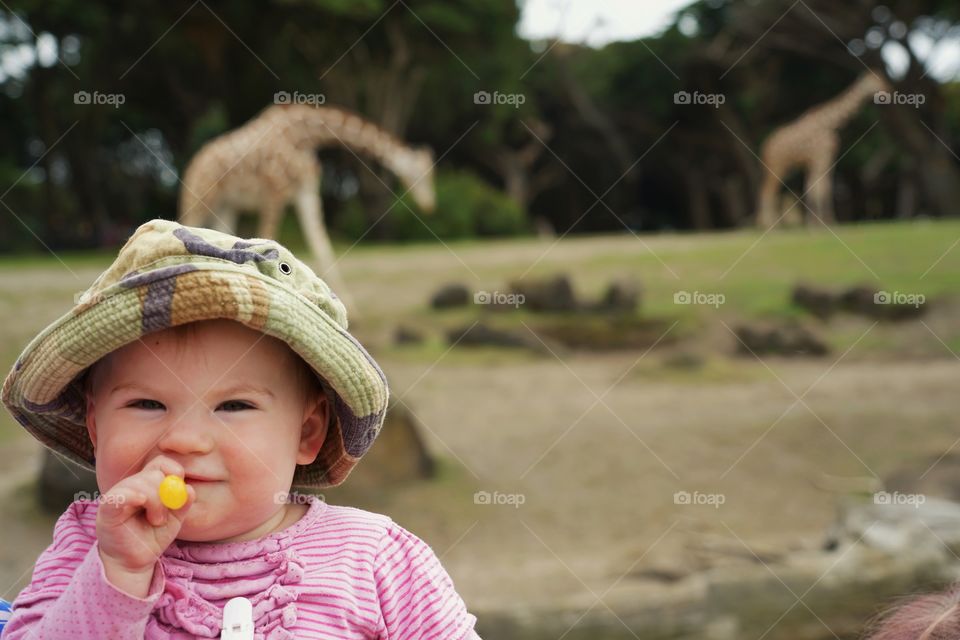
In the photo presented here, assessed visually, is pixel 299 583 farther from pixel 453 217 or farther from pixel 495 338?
pixel 453 217

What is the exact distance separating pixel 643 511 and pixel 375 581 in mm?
4155

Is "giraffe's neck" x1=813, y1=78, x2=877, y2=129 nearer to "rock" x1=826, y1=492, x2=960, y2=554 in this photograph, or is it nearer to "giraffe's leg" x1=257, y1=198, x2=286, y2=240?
"giraffe's leg" x1=257, y1=198, x2=286, y2=240

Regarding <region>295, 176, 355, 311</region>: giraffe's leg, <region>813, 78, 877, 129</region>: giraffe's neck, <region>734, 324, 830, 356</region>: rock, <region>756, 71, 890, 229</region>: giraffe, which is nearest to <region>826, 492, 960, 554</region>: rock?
<region>734, 324, 830, 356</region>: rock

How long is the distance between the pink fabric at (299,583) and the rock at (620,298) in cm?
618

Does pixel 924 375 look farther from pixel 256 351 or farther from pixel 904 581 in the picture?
pixel 256 351

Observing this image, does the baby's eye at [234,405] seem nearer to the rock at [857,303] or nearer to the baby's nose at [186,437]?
the baby's nose at [186,437]

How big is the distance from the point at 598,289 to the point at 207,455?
264 inches

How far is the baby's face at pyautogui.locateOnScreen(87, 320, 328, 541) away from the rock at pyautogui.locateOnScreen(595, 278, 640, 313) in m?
6.25

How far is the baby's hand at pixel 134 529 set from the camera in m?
0.97

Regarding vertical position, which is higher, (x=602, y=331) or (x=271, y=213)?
(x=271, y=213)

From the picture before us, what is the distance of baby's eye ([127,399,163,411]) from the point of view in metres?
1.08

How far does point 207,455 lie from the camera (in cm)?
106

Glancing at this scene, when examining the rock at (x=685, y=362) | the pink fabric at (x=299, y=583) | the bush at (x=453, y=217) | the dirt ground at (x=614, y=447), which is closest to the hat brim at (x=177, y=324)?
the pink fabric at (x=299, y=583)

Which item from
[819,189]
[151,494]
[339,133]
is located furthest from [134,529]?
[819,189]
